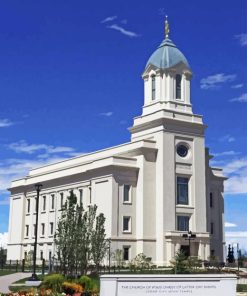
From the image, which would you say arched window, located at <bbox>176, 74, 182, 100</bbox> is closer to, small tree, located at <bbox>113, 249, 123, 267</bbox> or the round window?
the round window

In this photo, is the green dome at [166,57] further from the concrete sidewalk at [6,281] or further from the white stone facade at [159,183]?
the concrete sidewalk at [6,281]

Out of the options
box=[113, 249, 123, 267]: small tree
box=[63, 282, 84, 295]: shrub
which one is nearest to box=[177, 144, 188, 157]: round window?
box=[113, 249, 123, 267]: small tree

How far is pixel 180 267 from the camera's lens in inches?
1788

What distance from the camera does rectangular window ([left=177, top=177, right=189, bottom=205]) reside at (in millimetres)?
64312

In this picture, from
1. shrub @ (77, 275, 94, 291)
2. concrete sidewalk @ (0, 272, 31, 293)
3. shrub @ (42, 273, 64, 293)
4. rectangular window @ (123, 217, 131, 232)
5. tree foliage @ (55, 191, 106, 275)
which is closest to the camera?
shrub @ (42, 273, 64, 293)

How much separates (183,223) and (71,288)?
44.5 meters

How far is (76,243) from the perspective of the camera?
4131 cm

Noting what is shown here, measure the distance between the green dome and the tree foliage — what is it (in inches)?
1122

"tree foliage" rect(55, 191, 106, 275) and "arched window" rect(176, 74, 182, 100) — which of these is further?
"arched window" rect(176, 74, 182, 100)

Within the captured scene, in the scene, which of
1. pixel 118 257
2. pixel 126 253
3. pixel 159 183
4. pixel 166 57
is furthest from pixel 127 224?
pixel 166 57

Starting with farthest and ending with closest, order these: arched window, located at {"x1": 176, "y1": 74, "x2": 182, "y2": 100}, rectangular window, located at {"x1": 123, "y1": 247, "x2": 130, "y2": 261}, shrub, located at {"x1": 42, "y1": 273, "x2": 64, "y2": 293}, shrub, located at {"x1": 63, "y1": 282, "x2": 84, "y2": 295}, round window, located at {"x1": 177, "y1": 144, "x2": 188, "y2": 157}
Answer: arched window, located at {"x1": 176, "y1": 74, "x2": 182, "y2": 100}, round window, located at {"x1": 177, "y1": 144, "x2": 188, "y2": 157}, rectangular window, located at {"x1": 123, "y1": 247, "x2": 130, "y2": 261}, shrub, located at {"x1": 42, "y1": 273, "x2": 64, "y2": 293}, shrub, located at {"x1": 63, "y1": 282, "x2": 84, "y2": 295}

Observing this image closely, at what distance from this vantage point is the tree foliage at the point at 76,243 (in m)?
40.5

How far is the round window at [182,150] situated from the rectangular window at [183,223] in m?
7.24

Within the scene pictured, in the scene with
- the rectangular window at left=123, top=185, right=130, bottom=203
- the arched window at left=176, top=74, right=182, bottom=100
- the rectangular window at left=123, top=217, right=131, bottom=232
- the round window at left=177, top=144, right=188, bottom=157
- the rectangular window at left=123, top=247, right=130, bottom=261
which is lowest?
the rectangular window at left=123, top=247, right=130, bottom=261
